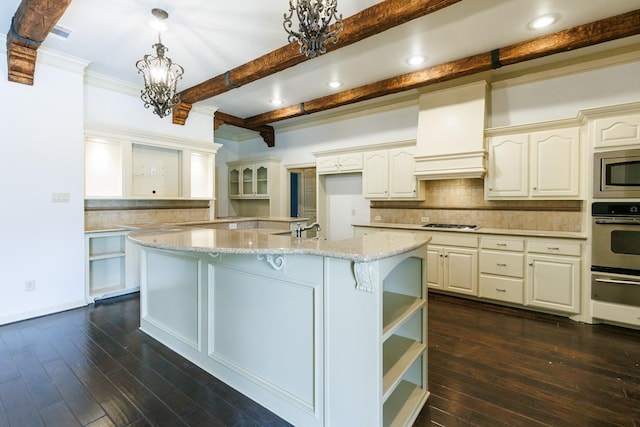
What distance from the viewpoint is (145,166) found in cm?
463

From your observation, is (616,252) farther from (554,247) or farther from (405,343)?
(405,343)

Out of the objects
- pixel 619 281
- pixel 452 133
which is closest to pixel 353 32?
pixel 452 133

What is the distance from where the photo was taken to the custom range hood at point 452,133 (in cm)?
374

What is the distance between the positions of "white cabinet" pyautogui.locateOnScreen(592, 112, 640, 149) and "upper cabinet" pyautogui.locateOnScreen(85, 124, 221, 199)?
17.0 feet

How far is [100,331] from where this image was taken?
2908 millimetres

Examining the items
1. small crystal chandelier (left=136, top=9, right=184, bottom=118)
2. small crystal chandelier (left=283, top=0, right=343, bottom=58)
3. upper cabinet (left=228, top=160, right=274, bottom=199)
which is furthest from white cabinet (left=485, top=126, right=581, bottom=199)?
upper cabinet (left=228, top=160, right=274, bottom=199)

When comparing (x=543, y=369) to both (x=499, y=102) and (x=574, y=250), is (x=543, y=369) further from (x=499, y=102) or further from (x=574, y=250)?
(x=499, y=102)

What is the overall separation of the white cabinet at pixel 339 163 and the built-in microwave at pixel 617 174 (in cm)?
291

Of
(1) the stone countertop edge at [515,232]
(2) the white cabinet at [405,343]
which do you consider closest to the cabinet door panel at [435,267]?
(1) the stone countertop edge at [515,232]

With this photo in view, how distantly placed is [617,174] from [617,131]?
42cm

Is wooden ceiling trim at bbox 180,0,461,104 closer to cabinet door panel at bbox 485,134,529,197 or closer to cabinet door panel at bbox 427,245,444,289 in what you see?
cabinet door panel at bbox 485,134,529,197

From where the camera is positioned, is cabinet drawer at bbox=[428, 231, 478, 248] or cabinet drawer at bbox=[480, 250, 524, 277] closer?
cabinet drawer at bbox=[480, 250, 524, 277]

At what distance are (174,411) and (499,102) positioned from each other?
15.4 feet

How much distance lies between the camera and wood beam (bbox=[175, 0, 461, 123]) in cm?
233
